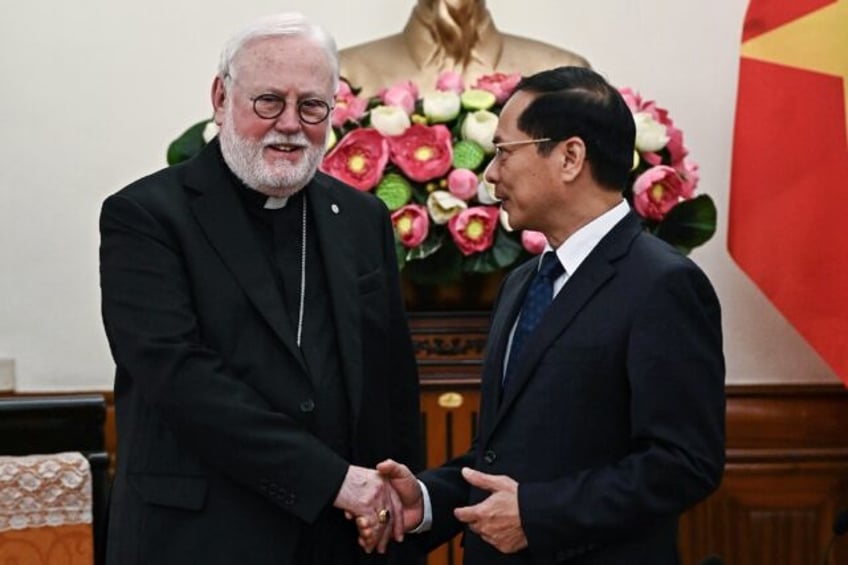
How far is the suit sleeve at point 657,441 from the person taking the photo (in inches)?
80.1

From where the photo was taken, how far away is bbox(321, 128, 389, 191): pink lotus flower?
3.29 m

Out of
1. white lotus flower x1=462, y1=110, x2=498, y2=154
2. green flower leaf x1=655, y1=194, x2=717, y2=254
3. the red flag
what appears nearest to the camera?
white lotus flower x1=462, y1=110, x2=498, y2=154

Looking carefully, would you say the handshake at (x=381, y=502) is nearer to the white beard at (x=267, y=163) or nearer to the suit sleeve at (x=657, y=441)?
the suit sleeve at (x=657, y=441)

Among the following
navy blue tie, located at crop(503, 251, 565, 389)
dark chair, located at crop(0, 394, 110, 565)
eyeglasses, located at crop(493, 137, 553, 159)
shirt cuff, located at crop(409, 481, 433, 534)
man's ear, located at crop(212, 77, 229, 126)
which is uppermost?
man's ear, located at crop(212, 77, 229, 126)

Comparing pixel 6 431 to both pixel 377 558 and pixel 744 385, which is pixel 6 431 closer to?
pixel 377 558

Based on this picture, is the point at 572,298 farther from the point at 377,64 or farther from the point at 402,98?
the point at 377,64

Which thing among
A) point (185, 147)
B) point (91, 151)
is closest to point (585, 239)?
point (185, 147)

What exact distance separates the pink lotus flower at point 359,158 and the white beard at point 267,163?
894 millimetres

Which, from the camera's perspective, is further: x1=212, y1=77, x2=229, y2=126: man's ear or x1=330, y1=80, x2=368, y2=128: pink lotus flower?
x1=330, y1=80, x2=368, y2=128: pink lotus flower

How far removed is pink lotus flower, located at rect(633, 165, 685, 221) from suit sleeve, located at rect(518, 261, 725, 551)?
1.32 metres

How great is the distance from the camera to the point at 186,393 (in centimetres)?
219

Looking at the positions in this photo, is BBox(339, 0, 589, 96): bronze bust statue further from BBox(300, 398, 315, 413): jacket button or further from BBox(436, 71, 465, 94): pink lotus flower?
BBox(300, 398, 315, 413): jacket button

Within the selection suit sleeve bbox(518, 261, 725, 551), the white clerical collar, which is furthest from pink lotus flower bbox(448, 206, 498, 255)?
suit sleeve bbox(518, 261, 725, 551)

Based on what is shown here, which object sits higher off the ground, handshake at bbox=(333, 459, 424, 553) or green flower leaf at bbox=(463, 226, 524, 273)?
green flower leaf at bbox=(463, 226, 524, 273)
